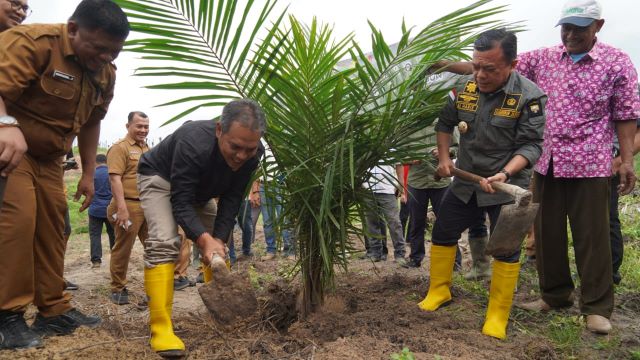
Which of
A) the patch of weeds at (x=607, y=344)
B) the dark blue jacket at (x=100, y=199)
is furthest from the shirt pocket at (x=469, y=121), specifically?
the dark blue jacket at (x=100, y=199)

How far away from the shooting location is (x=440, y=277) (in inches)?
122

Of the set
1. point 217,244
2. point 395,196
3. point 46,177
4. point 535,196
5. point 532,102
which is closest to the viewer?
point 217,244

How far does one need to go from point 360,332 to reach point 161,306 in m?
1.00

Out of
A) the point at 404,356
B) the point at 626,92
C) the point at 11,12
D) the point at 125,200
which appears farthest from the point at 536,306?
the point at 11,12

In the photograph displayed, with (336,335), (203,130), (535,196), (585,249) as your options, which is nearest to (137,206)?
(203,130)

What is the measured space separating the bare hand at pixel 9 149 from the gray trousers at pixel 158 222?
749 millimetres

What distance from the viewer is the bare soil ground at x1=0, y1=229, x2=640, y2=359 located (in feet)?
7.48

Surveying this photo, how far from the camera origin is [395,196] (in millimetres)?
5047

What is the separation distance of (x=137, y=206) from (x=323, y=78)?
7.98 feet

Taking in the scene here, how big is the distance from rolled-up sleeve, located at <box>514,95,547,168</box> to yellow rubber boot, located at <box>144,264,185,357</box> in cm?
200

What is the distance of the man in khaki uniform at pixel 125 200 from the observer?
412 centimetres

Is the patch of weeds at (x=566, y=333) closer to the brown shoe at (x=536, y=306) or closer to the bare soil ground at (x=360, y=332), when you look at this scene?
the bare soil ground at (x=360, y=332)

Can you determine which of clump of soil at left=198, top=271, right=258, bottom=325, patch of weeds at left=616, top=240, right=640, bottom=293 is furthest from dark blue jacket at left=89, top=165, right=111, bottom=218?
patch of weeds at left=616, top=240, right=640, bottom=293

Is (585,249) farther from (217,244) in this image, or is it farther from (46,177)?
(46,177)
